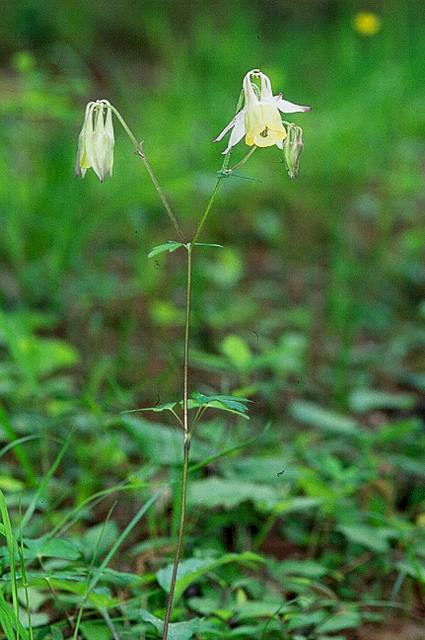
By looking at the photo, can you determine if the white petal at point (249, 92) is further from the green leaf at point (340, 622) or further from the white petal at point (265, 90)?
the green leaf at point (340, 622)

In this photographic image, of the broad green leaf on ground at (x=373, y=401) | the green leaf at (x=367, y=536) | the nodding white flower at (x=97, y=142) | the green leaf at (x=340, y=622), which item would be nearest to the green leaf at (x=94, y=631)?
the green leaf at (x=340, y=622)

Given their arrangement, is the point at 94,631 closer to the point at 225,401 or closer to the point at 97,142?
the point at 225,401

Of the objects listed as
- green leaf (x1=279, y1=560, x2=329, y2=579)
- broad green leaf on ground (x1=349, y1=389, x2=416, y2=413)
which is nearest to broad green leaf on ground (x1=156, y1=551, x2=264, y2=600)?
green leaf (x1=279, y1=560, x2=329, y2=579)

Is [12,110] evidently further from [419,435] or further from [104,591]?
[104,591]

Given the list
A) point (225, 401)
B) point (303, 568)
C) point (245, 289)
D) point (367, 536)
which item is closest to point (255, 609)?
point (303, 568)

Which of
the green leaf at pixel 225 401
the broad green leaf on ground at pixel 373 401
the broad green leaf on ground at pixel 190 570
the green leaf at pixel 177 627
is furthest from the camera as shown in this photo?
the broad green leaf on ground at pixel 373 401
